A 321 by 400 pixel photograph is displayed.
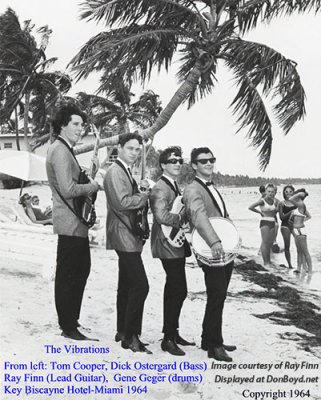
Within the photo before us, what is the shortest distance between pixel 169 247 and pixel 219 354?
0.84 m

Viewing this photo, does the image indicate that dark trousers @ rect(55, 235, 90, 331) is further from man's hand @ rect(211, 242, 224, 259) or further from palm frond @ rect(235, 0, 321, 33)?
palm frond @ rect(235, 0, 321, 33)

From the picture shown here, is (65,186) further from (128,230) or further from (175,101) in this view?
(175,101)

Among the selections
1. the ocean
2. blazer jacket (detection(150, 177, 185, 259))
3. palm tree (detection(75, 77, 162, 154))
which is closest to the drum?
blazer jacket (detection(150, 177, 185, 259))

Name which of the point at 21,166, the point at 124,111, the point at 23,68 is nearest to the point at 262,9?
the point at 21,166

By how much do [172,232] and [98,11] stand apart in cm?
586

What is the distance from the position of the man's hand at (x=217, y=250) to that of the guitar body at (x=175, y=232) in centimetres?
30

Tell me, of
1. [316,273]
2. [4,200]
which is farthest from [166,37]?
[4,200]

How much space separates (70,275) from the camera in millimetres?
3686

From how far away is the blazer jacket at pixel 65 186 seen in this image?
3.54m

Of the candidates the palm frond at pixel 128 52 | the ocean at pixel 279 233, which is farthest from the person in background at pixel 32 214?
the ocean at pixel 279 233

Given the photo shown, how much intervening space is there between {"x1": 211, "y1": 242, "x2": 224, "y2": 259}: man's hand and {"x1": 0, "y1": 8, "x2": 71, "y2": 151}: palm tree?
1976 cm

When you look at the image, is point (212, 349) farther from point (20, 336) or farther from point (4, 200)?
point (4, 200)

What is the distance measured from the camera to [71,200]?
363 centimetres

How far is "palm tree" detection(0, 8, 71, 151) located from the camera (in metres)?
22.6
